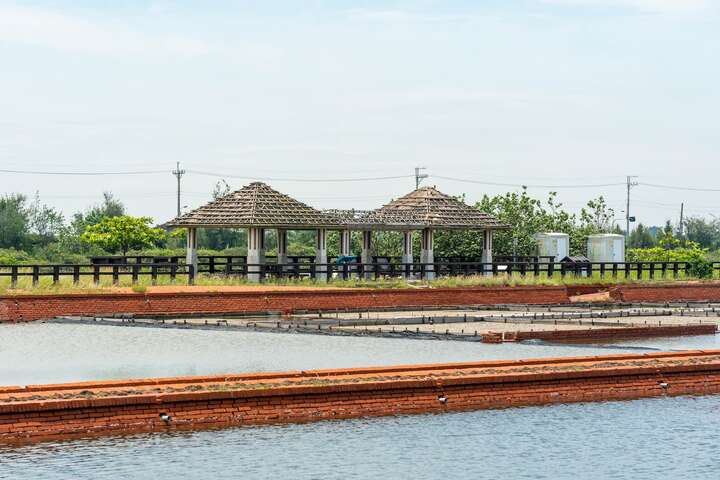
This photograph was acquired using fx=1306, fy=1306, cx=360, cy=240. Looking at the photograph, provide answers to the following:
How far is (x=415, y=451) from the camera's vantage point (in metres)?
18.9

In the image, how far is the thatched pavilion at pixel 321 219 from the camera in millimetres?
51219

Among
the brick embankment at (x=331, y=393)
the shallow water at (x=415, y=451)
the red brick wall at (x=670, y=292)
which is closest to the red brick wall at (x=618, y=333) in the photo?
the brick embankment at (x=331, y=393)

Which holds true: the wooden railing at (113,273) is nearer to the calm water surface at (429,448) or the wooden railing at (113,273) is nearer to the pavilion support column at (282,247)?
the pavilion support column at (282,247)

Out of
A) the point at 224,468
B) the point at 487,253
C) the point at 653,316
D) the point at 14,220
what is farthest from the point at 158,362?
the point at 14,220

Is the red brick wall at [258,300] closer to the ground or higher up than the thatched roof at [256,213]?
closer to the ground

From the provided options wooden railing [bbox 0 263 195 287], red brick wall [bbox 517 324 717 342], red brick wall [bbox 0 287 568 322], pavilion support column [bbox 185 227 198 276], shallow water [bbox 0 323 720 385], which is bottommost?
shallow water [bbox 0 323 720 385]

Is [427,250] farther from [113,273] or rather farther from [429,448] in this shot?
[429,448]

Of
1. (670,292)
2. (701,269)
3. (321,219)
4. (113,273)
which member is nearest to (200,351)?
(113,273)

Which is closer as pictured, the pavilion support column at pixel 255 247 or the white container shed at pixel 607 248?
the pavilion support column at pixel 255 247

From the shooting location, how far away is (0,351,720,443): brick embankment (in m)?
19.0

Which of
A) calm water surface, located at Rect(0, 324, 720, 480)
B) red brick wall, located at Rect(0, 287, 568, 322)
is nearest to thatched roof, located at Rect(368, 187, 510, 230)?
red brick wall, located at Rect(0, 287, 568, 322)

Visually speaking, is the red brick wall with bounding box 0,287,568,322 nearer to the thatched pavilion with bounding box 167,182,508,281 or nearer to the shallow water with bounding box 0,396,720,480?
the thatched pavilion with bounding box 167,182,508,281

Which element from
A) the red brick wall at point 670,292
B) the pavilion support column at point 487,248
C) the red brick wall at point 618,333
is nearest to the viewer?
the red brick wall at point 618,333

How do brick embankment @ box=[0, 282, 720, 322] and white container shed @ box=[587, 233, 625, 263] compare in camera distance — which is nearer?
brick embankment @ box=[0, 282, 720, 322]
